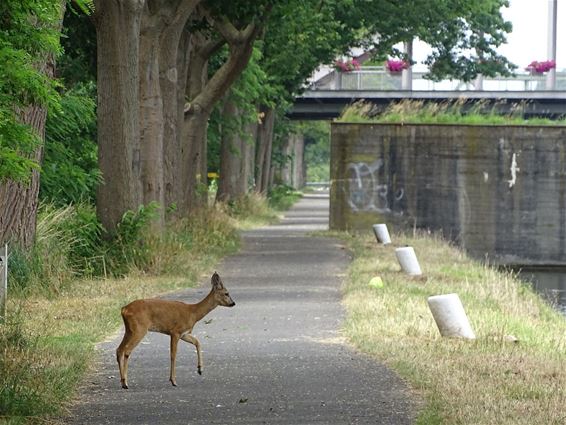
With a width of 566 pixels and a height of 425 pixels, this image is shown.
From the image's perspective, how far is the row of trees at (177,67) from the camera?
10938mm

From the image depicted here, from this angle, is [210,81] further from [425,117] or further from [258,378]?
[258,378]

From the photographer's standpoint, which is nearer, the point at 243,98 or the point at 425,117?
the point at 425,117

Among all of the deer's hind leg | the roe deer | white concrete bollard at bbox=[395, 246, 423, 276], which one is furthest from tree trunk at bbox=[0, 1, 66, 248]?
the deer's hind leg

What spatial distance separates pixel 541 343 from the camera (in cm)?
1641

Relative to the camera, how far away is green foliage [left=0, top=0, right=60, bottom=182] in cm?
1023

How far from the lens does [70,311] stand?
61.4ft

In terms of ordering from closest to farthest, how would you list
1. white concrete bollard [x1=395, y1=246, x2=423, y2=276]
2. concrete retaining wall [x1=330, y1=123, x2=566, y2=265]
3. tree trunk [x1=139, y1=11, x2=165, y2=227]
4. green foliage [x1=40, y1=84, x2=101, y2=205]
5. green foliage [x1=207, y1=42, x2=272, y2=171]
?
white concrete bollard [x1=395, y1=246, x2=423, y2=276] → tree trunk [x1=139, y1=11, x2=165, y2=227] → green foliage [x1=40, y1=84, x2=101, y2=205] → green foliage [x1=207, y1=42, x2=272, y2=171] → concrete retaining wall [x1=330, y1=123, x2=566, y2=265]

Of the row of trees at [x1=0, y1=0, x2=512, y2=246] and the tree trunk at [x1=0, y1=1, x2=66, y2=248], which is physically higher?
the row of trees at [x1=0, y1=0, x2=512, y2=246]

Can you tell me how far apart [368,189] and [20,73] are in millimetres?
32519

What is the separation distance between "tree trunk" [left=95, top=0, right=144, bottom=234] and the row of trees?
21 millimetres

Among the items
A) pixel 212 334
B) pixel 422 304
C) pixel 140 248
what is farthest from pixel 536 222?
pixel 212 334

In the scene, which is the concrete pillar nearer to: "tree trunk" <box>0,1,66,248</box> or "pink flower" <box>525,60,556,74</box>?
"pink flower" <box>525,60,556,74</box>

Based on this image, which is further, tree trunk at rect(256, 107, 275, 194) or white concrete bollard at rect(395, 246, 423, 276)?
tree trunk at rect(256, 107, 275, 194)

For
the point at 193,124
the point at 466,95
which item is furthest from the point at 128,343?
the point at 466,95
